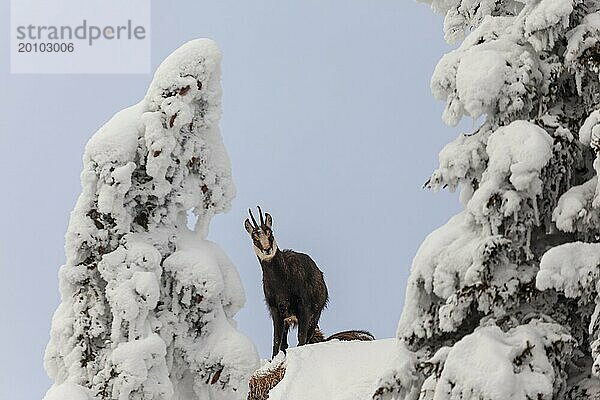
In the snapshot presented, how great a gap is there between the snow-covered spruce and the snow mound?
6.14 ft

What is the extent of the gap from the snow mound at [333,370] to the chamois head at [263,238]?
1.18 metres

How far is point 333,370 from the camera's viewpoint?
8.02 meters

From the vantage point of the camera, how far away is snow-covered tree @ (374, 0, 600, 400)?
323 centimetres

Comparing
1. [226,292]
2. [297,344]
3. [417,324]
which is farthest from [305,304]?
[417,324]

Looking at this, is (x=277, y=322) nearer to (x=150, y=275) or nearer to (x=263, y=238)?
(x=263, y=238)

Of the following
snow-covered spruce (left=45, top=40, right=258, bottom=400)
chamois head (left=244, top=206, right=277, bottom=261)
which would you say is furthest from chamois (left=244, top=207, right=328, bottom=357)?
A: snow-covered spruce (left=45, top=40, right=258, bottom=400)

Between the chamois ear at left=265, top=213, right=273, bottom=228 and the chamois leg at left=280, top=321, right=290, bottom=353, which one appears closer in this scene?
the chamois ear at left=265, top=213, right=273, bottom=228

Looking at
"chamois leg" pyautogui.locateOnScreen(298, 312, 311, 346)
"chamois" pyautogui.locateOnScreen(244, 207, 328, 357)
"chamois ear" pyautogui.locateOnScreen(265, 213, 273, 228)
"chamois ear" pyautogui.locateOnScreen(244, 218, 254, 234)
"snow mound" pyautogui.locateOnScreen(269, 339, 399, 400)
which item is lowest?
"snow mound" pyautogui.locateOnScreen(269, 339, 399, 400)

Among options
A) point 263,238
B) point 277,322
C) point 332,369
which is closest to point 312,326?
point 277,322

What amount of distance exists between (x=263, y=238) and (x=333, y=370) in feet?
6.09

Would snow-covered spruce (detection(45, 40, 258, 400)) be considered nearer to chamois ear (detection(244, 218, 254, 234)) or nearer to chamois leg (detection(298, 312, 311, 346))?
chamois ear (detection(244, 218, 254, 234))

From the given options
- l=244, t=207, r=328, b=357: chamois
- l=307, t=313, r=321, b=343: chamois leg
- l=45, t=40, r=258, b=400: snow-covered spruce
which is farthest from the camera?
l=307, t=313, r=321, b=343: chamois leg

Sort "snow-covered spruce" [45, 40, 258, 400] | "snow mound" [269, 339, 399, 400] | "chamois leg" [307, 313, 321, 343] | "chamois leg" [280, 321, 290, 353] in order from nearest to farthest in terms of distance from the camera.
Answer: "snow-covered spruce" [45, 40, 258, 400], "snow mound" [269, 339, 399, 400], "chamois leg" [280, 321, 290, 353], "chamois leg" [307, 313, 321, 343]

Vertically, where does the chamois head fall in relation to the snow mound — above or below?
above
